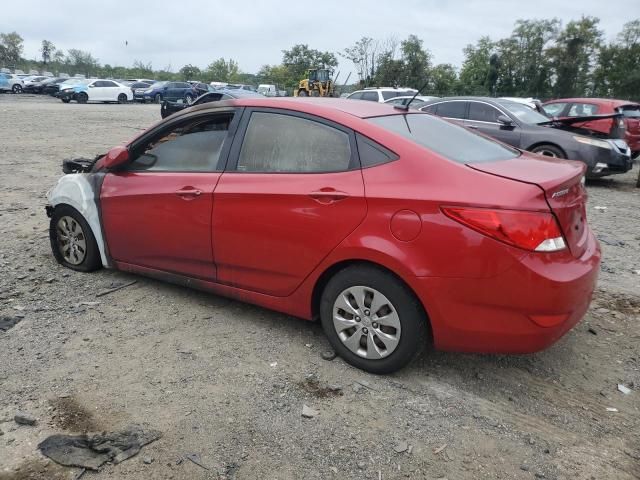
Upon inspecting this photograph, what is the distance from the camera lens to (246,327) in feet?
12.5

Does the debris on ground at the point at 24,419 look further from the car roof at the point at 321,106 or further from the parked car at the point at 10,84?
the parked car at the point at 10,84

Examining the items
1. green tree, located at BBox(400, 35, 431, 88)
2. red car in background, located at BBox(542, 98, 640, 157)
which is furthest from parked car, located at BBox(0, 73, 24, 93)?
red car in background, located at BBox(542, 98, 640, 157)

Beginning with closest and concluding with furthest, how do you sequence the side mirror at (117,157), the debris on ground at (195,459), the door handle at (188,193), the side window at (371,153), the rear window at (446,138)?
1. the debris on ground at (195,459)
2. the side window at (371,153)
3. the rear window at (446,138)
4. the door handle at (188,193)
5. the side mirror at (117,157)

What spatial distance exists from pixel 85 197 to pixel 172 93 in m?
32.1

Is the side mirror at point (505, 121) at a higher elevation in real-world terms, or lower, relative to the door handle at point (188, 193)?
higher

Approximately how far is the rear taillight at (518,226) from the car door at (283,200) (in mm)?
641

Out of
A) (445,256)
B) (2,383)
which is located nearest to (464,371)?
(445,256)

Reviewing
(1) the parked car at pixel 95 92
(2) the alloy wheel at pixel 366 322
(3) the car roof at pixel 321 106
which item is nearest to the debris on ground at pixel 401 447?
(2) the alloy wheel at pixel 366 322

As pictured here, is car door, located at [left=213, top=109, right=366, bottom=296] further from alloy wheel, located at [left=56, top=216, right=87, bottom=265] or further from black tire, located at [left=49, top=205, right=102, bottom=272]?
alloy wheel, located at [left=56, top=216, right=87, bottom=265]

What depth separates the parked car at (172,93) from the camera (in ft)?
110

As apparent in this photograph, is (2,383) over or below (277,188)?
below

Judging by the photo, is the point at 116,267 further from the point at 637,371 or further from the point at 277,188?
the point at 637,371

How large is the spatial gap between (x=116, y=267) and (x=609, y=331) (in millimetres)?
3829

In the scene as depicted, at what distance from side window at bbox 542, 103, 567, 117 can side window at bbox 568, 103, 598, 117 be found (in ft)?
1.05
